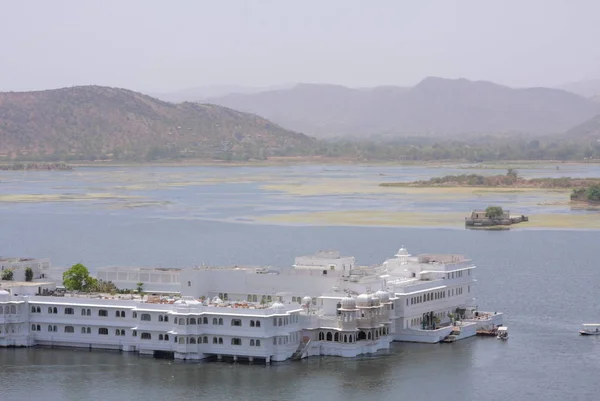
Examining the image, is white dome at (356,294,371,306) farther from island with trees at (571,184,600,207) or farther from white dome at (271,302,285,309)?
island with trees at (571,184,600,207)

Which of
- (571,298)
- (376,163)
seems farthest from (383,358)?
(376,163)

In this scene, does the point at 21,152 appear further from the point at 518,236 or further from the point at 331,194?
the point at 518,236

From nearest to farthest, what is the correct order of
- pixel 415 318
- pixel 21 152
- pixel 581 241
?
pixel 415 318 < pixel 581 241 < pixel 21 152

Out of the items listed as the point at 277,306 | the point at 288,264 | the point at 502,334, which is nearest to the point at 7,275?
the point at 277,306

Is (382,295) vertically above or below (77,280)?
below

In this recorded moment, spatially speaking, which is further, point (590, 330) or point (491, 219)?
point (491, 219)

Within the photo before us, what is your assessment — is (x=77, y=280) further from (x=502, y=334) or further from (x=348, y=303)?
(x=502, y=334)
